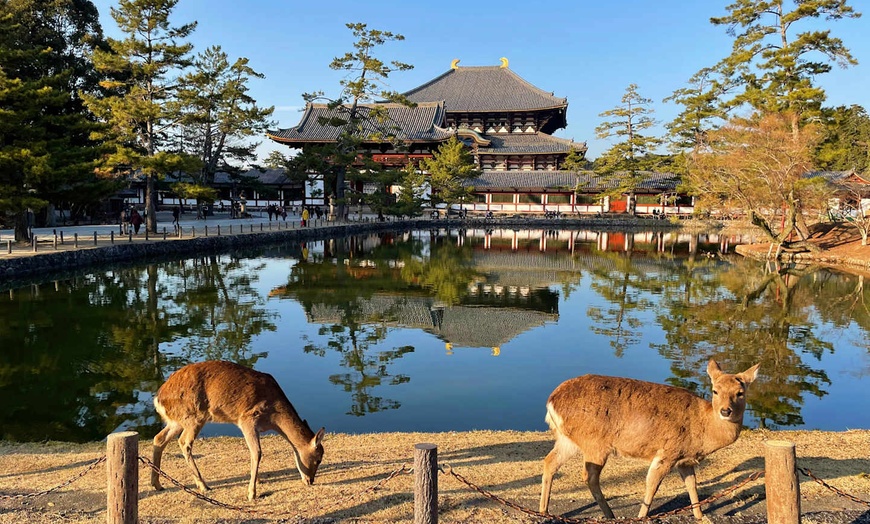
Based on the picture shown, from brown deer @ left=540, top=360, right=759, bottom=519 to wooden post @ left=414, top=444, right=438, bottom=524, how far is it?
4.33 feet

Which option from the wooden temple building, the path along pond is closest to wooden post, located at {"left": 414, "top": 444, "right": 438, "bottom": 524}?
the path along pond

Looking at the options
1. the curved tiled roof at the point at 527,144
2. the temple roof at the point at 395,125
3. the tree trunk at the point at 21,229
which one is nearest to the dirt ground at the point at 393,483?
the tree trunk at the point at 21,229

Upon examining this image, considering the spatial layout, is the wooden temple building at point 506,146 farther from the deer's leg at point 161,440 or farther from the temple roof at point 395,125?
the deer's leg at point 161,440

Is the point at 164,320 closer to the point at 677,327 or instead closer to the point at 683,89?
the point at 677,327

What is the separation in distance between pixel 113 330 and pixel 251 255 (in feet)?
55.3

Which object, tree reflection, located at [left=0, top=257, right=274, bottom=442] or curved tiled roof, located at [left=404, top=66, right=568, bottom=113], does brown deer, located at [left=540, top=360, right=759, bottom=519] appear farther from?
curved tiled roof, located at [left=404, top=66, right=568, bottom=113]

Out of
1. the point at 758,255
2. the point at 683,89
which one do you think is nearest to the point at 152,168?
the point at 758,255

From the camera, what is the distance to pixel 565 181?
199ft

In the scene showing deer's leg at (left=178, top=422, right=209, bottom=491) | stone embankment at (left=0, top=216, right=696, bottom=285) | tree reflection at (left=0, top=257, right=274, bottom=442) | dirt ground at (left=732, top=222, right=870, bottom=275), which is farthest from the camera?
dirt ground at (left=732, top=222, right=870, bottom=275)

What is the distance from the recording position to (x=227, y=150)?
51.0m

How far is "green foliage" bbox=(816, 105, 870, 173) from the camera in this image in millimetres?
36000

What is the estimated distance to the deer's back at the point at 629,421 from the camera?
5.40 m

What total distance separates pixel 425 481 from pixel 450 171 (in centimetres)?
5032

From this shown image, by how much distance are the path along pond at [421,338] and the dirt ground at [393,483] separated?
5.36 ft
